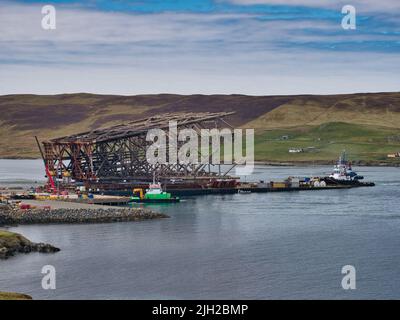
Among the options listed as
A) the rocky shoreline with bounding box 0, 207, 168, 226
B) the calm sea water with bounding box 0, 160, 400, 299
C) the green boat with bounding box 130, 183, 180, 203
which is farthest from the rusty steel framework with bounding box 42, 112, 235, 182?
the rocky shoreline with bounding box 0, 207, 168, 226

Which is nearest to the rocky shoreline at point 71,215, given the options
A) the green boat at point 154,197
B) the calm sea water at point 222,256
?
the calm sea water at point 222,256

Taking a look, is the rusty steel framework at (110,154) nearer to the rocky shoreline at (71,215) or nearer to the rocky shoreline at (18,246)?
the rocky shoreline at (71,215)

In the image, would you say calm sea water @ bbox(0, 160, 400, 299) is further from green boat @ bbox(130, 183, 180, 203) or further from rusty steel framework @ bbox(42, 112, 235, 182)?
rusty steel framework @ bbox(42, 112, 235, 182)
